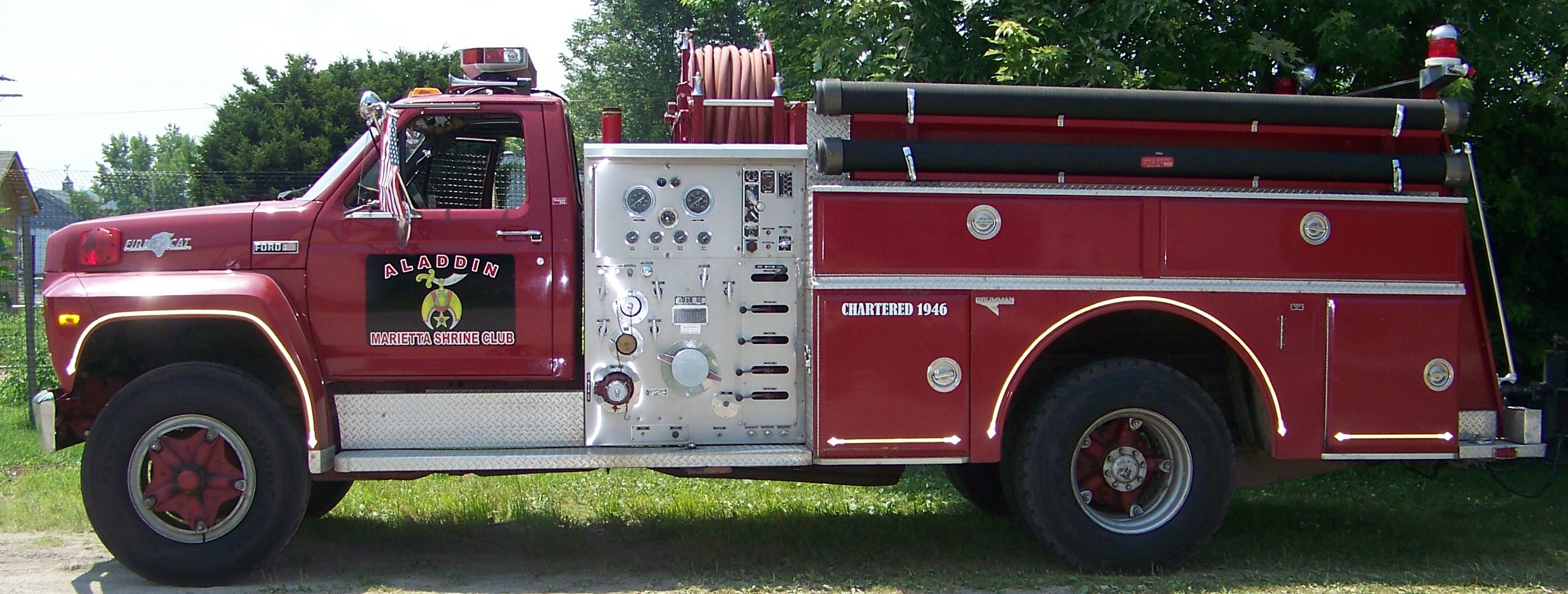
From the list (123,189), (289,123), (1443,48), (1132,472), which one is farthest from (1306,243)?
(289,123)

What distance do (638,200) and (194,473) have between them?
2411 mm

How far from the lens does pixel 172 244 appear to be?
565 cm

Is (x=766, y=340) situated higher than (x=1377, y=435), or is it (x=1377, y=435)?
(x=766, y=340)

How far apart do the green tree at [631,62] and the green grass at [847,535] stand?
92.7ft

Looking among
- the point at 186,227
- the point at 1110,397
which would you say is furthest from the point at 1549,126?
the point at 186,227

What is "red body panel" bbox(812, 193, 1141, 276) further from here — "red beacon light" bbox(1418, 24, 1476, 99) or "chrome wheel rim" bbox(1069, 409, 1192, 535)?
"red beacon light" bbox(1418, 24, 1476, 99)

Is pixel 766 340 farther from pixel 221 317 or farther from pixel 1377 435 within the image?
pixel 1377 435

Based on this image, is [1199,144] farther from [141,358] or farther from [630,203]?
[141,358]

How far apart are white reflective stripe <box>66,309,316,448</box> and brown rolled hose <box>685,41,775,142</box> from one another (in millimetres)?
2224

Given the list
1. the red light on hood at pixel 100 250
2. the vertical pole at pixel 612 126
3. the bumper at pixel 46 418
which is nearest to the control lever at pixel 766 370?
the vertical pole at pixel 612 126

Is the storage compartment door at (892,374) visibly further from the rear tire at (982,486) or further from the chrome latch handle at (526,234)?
the rear tire at (982,486)

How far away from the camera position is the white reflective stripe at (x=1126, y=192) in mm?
5637

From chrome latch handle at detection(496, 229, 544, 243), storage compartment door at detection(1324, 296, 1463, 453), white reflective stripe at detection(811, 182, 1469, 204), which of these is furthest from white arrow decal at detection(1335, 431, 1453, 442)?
chrome latch handle at detection(496, 229, 544, 243)

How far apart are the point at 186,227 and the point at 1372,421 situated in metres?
5.78
